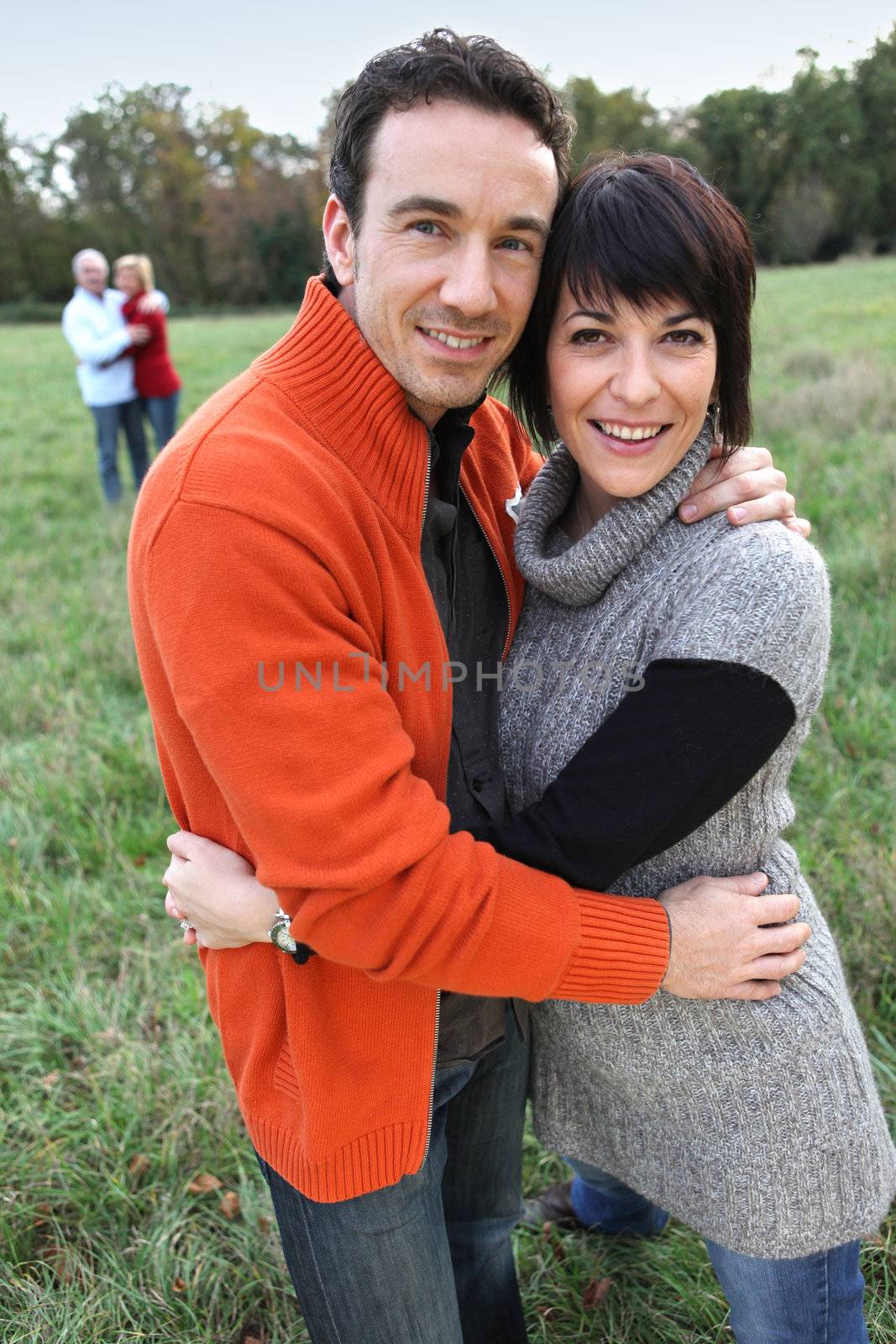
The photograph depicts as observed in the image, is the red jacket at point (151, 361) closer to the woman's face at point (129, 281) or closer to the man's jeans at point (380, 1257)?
the woman's face at point (129, 281)

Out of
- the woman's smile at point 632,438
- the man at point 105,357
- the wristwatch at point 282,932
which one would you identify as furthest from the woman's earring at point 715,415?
the man at point 105,357

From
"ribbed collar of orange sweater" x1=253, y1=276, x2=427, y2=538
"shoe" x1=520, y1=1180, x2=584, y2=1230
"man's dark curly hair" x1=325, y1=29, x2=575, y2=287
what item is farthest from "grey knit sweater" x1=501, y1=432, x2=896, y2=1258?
"shoe" x1=520, y1=1180, x2=584, y2=1230

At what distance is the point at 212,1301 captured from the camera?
2.26 meters

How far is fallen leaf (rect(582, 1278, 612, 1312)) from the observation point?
229cm

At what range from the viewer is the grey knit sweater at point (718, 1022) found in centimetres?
161

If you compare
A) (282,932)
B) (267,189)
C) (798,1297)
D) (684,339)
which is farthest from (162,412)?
(267,189)

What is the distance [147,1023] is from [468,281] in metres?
2.38

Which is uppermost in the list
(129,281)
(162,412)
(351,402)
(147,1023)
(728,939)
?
(129,281)

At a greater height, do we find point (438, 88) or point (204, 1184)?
point (438, 88)

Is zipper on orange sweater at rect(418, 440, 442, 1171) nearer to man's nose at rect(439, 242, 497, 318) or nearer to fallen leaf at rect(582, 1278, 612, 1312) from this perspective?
man's nose at rect(439, 242, 497, 318)

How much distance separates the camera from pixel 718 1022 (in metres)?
1.64

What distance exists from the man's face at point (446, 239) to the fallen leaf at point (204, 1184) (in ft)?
6.63

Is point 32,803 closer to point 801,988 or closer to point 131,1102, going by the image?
point 131,1102

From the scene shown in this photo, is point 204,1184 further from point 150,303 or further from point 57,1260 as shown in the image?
point 150,303
